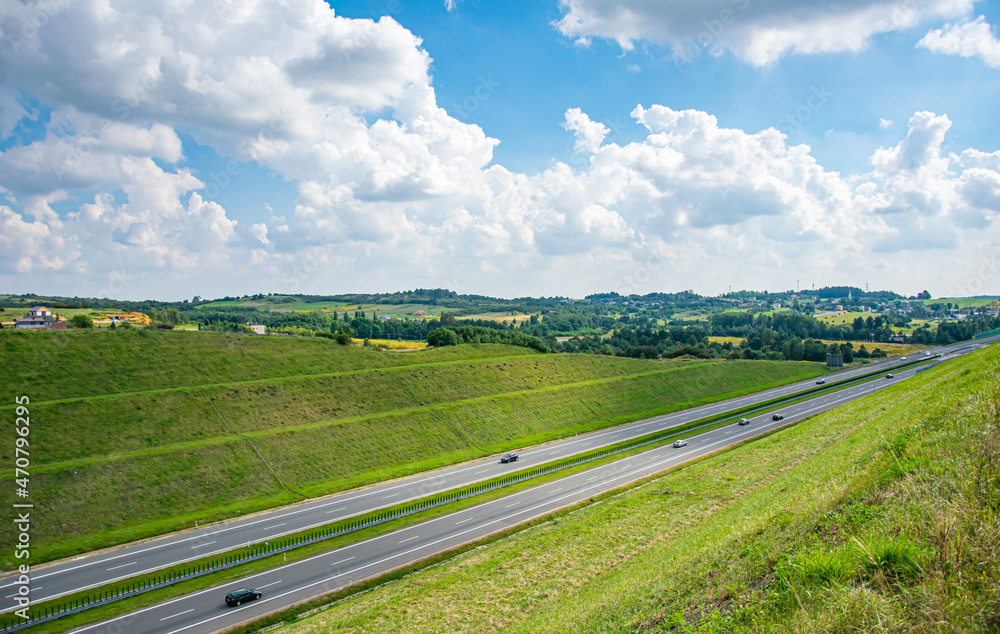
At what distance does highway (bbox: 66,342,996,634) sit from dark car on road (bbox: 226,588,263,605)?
0.30m

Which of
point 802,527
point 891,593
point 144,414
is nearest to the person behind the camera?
point 891,593

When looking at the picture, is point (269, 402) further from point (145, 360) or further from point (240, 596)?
point (240, 596)

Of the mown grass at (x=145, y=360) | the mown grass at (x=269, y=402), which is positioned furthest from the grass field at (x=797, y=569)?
the mown grass at (x=145, y=360)

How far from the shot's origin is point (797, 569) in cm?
916

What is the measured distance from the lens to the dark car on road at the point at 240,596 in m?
28.5

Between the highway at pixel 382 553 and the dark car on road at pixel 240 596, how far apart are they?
1.00ft

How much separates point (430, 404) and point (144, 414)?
32438 millimetres

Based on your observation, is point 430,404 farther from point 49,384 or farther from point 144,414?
point 49,384

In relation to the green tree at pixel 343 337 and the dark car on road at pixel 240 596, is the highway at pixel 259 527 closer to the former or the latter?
the dark car on road at pixel 240 596

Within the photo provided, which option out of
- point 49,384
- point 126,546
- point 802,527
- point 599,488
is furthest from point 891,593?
point 49,384

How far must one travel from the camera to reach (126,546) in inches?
1483

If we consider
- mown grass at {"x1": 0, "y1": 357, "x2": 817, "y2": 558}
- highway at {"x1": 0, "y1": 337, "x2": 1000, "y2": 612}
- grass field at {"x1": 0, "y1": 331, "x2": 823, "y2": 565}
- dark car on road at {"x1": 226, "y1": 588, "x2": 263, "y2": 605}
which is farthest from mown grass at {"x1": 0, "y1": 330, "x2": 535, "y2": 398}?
dark car on road at {"x1": 226, "y1": 588, "x2": 263, "y2": 605}

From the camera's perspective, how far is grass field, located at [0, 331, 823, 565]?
42438mm

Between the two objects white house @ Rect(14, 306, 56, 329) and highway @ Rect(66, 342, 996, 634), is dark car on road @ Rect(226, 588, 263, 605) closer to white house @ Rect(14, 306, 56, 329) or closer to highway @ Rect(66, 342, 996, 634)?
highway @ Rect(66, 342, 996, 634)
